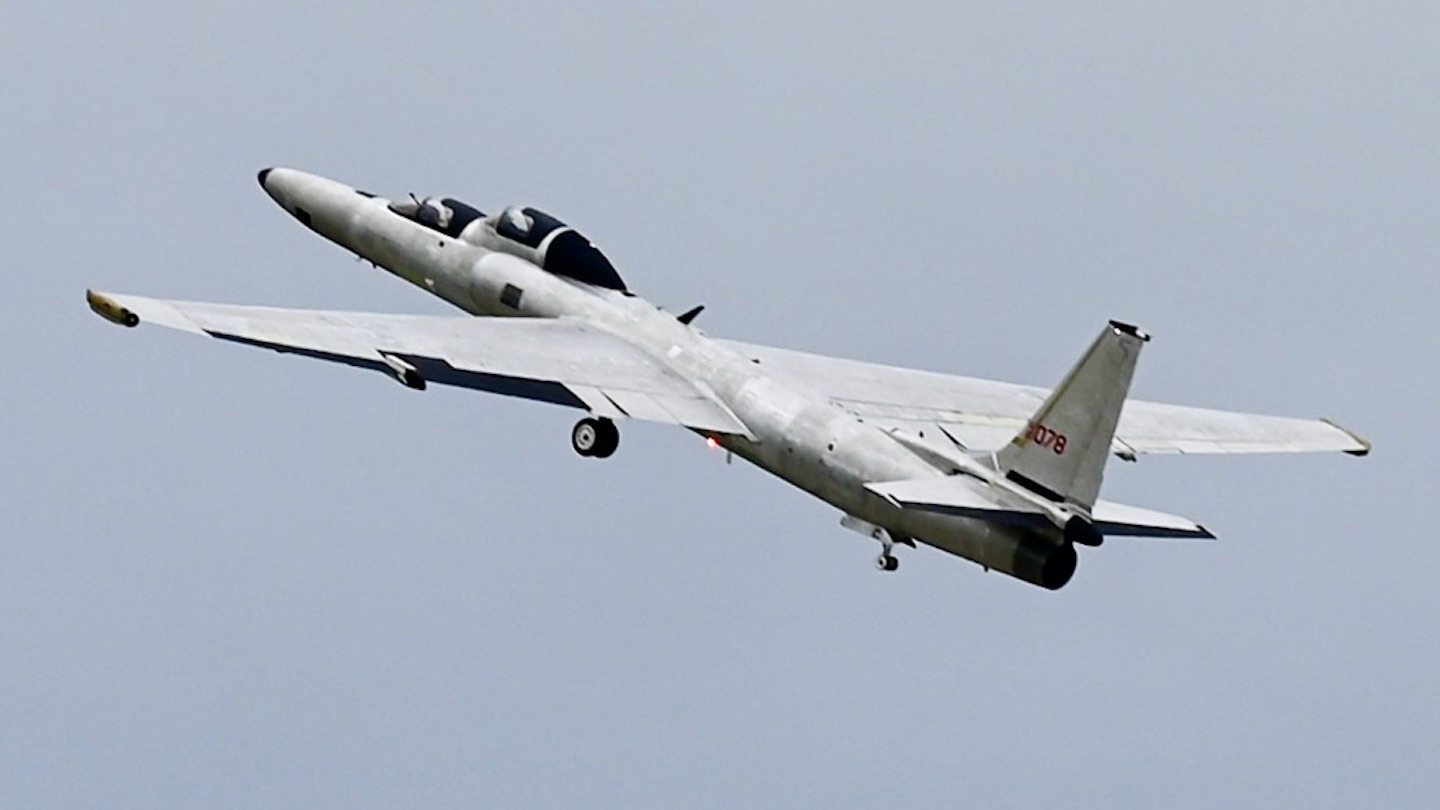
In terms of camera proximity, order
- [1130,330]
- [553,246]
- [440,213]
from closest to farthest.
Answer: [1130,330] → [553,246] → [440,213]

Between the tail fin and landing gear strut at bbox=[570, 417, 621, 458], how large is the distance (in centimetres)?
673

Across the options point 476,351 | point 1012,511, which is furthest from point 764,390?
point 1012,511

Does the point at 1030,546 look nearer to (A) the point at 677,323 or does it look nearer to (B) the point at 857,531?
(B) the point at 857,531

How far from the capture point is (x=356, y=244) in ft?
188

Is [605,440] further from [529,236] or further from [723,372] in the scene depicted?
[529,236]

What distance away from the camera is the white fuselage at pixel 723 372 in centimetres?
4603

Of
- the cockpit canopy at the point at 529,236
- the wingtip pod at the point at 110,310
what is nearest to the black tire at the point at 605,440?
the cockpit canopy at the point at 529,236

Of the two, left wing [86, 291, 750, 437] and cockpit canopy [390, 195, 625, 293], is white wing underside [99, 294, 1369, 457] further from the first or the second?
cockpit canopy [390, 195, 625, 293]

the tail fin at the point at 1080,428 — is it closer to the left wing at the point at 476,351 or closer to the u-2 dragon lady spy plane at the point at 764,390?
the u-2 dragon lady spy plane at the point at 764,390

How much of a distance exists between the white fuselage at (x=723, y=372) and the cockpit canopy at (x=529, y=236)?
0.61 feet

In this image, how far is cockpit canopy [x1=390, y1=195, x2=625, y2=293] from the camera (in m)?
53.7

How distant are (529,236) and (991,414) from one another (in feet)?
27.8

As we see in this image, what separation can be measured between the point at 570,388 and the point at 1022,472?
735 cm

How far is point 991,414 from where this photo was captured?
2053 inches
